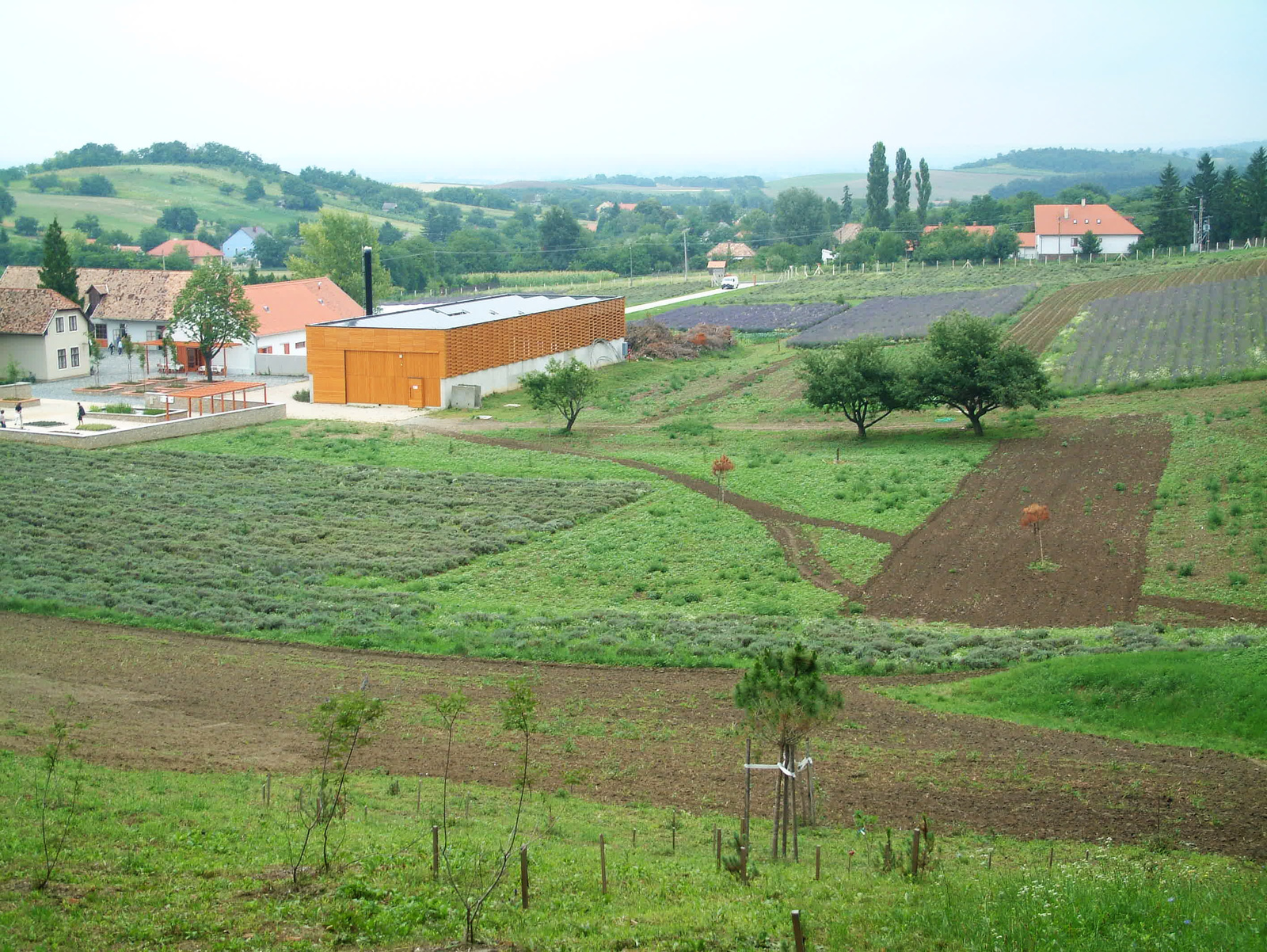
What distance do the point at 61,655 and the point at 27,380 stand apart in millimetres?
40771

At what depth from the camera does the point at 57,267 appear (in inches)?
2532

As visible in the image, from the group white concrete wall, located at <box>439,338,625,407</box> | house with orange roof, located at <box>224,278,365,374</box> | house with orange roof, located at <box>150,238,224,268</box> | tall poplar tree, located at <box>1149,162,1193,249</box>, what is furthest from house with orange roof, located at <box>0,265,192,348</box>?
tall poplar tree, located at <box>1149,162,1193,249</box>

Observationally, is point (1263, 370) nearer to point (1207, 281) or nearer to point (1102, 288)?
point (1207, 281)

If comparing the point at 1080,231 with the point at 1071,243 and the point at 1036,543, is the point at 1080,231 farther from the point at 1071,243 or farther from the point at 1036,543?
the point at 1036,543

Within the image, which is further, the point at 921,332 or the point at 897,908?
the point at 921,332

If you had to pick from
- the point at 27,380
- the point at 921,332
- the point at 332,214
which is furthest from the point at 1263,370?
the point at 332,214

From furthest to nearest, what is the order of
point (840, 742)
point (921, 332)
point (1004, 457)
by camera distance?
point (921, 332), point (1004, 457), point (840, 742)

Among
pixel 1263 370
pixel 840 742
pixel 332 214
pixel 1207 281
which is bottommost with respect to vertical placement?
pixel 840 742

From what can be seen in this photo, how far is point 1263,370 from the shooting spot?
46.6 m

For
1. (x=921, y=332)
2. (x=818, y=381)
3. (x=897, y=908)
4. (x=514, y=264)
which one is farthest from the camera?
(x=514, y=264)

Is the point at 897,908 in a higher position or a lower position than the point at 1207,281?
lower

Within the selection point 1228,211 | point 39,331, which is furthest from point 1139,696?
point 1228,211

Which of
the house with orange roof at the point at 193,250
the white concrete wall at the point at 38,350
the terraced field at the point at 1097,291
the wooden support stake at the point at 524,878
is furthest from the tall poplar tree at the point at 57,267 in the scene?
the house with orange roof at the point at 193,250

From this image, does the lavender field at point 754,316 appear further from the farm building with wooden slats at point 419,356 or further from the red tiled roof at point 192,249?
the red tiled roof at point 192,249
